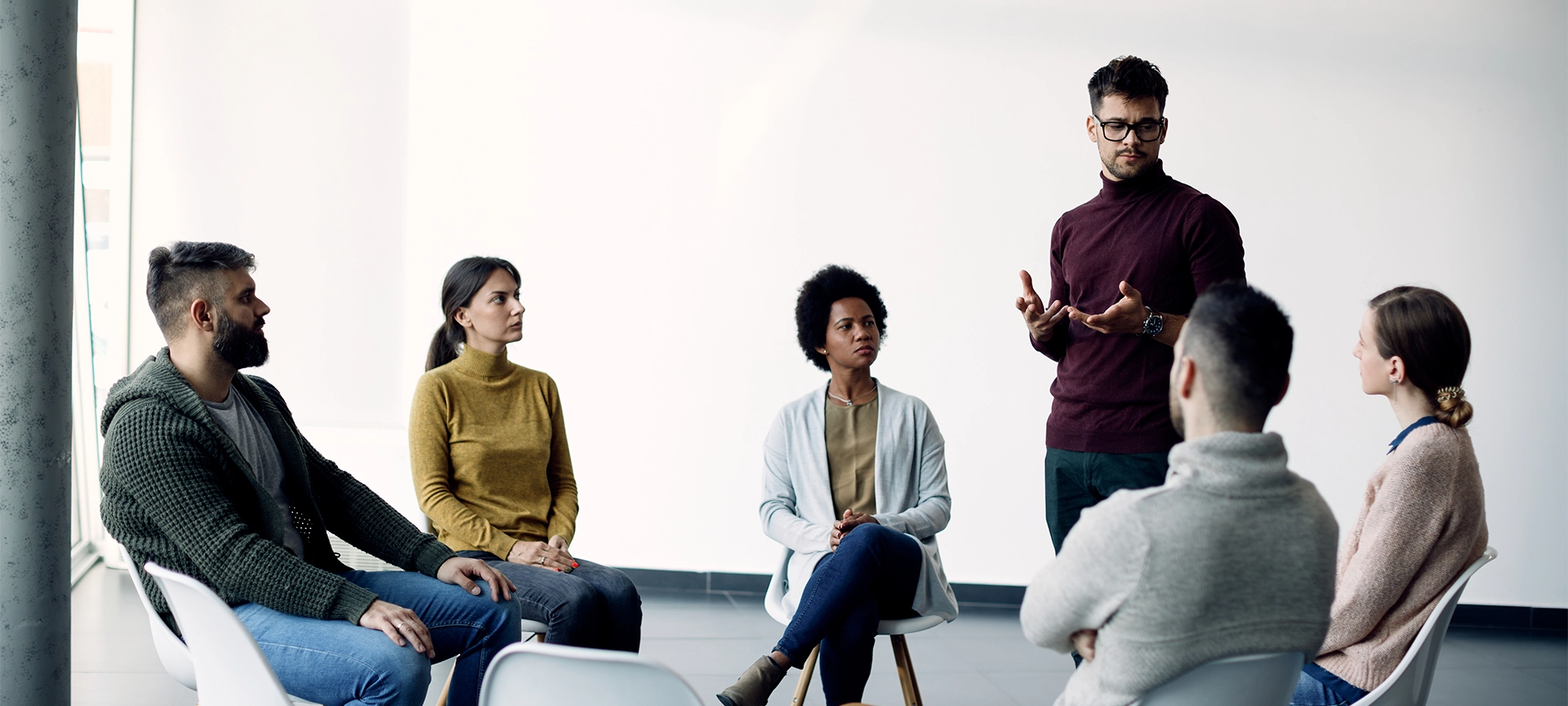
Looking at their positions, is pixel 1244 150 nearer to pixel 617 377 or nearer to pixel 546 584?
pixel 617 377

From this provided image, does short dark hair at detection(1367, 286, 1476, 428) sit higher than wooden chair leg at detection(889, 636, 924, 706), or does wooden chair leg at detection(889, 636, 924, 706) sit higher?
short dark hair at detection(1367, 286, 1476, 428)

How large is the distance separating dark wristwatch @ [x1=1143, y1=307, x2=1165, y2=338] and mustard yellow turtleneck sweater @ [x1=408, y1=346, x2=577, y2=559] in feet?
5.36

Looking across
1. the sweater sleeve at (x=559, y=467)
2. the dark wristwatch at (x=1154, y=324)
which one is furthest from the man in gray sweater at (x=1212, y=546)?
the sweater sleeve at (x=559, y=467)

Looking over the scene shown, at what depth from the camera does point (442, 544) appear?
245 cm

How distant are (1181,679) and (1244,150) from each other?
3.64m

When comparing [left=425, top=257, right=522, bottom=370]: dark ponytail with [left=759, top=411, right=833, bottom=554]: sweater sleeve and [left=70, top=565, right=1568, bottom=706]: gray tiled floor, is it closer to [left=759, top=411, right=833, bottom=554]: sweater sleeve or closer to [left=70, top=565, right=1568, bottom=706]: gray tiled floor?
[left=759, top=411, right=833, bottom=554]: sweater sleeve

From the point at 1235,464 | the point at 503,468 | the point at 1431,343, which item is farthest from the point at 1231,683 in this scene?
the point at 503,468

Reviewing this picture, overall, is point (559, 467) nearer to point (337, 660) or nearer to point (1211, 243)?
point (337, 660)

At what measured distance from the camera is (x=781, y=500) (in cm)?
294

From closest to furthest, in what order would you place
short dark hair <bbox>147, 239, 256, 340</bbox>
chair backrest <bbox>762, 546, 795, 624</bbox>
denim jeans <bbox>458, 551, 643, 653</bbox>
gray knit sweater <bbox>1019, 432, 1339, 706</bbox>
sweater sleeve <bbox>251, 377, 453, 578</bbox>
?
gray knit sweater <bbox>1019, 432, 1339, 706</bbox>, short dark hair <bbox>147, 239, 256, 340</bbox>, sweater sleeve <bbox>251, 377, 453, 578</bbox>, denim jeans <bbox>458, 551, 643, 653</bbox>, chair backrest <bbox>762, 546, 795, 624</bbox>

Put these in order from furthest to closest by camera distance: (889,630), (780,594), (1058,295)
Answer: (780,594), (1058,295), (889,630)

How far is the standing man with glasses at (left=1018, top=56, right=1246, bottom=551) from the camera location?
2439 millimetres

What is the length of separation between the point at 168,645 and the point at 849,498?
1.66 meters

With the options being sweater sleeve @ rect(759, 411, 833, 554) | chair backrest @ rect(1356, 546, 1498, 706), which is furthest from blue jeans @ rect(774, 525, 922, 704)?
chair backrest @ rect(1356, 546, 1498, 706)
